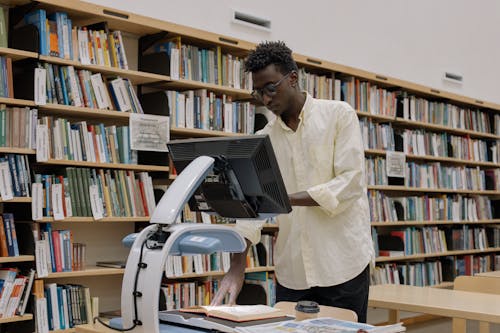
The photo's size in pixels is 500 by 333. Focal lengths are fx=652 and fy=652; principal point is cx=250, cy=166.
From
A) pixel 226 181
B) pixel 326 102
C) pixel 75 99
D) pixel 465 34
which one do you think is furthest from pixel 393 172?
pixel 226 181

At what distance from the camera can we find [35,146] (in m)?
3.42

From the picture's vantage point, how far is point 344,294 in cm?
220

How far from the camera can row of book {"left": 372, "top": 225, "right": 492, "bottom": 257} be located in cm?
569

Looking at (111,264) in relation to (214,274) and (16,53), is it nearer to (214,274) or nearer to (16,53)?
(214,274)

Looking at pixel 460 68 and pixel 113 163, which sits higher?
pixel 460 68

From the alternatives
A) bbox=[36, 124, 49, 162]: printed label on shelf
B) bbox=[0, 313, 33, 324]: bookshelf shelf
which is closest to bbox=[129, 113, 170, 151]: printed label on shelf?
bbox=[36, 124, 49, 162]: printed label on shelf

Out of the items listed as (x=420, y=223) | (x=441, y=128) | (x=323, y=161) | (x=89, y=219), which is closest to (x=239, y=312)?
(x=323, y=161)

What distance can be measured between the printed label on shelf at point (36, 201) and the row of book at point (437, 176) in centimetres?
276

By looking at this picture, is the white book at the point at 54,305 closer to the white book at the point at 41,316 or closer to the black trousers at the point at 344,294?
the white book at the point at 41,316

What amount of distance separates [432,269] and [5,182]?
4.17 meters

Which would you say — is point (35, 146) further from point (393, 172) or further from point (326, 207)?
point (393, 172)

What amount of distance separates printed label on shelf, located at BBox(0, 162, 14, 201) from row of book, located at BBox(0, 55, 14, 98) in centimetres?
37

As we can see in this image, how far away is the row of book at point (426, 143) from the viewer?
220 inches

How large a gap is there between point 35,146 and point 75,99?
367 mm
